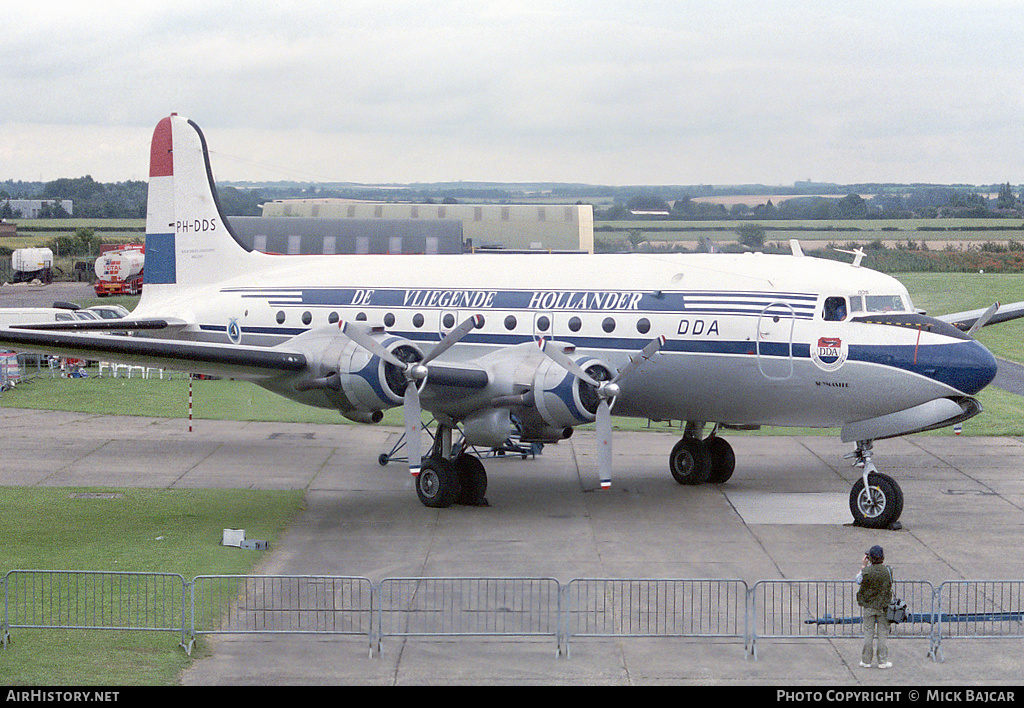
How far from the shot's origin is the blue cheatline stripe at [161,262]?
28672 mm

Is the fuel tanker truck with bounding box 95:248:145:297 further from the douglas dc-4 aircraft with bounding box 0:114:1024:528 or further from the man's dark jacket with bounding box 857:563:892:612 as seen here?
the man's dark jacket with bounding box 857:563:892:612

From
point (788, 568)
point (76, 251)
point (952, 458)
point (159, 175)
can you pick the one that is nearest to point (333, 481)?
point (159, 175)

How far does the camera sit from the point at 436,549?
19938 mm

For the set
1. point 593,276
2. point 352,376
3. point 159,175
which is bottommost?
point 352,376

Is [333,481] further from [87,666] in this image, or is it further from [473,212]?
[473,212]

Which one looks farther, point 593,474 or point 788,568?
point 593,474

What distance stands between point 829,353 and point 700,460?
16.4 ft

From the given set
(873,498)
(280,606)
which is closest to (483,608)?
(280,606)

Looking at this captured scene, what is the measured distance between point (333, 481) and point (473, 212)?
47.0 meters

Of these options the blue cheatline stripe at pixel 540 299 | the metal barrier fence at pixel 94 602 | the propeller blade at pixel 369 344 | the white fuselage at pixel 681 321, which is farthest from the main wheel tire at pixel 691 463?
the metal barrier fence at pixel 94 602

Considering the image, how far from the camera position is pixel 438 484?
22.9 m

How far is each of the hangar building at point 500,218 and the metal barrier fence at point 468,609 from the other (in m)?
46.4

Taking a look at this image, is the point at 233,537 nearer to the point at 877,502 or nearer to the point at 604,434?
the point at 604,434

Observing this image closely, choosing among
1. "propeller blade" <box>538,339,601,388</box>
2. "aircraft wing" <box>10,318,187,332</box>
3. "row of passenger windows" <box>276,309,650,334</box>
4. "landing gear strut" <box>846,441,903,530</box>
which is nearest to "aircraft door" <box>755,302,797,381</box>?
"landing gear strut" <box>846,441,903,530</box>
